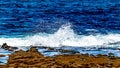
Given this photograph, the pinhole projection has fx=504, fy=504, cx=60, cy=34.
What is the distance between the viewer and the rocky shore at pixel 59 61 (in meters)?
20.2

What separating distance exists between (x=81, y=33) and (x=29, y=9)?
20.1 meters

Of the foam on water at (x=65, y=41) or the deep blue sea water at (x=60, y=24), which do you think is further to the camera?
the deep blue sea water at (x=60, y=24)

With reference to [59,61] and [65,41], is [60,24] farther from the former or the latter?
[59,61]

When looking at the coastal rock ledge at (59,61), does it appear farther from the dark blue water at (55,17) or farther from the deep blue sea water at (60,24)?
the dark blue water at (55,17)

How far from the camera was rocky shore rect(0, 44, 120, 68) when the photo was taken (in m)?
20.2

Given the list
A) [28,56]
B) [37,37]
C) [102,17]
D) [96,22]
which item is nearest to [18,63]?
[28,56]

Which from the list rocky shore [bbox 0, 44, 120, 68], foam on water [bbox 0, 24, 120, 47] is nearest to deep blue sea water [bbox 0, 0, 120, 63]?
foam on water [bbox 0, 24, 120, 47]

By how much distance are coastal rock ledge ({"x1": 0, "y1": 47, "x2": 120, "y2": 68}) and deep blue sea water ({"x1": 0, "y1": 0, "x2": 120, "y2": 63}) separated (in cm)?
319

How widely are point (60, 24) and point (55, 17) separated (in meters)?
7.68

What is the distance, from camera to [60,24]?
40.9 m

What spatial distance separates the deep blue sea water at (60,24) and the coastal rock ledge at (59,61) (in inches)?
126

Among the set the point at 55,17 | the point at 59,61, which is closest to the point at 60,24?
the point at 55,17

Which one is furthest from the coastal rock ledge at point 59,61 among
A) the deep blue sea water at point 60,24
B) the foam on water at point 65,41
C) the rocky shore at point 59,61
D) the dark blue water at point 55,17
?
the dark blue water at point 55,17

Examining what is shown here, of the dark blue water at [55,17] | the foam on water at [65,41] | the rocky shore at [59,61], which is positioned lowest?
the dark blue water at [55,17]
